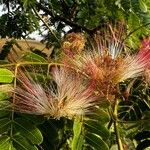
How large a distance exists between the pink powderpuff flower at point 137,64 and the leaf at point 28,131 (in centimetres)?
35

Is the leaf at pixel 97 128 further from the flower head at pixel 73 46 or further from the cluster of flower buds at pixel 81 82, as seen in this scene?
the flower head at pixel 73 46

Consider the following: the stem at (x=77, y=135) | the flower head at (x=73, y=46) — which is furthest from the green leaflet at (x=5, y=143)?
the flower head at (x=73, y=46)

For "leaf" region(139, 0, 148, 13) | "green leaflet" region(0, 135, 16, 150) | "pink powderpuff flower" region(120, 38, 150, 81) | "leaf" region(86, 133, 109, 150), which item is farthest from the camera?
"leaf" region(139, 0, 148, 13)

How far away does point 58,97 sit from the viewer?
5.85 feet

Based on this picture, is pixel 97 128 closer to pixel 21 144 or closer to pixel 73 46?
pixel 21 144

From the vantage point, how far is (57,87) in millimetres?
1841

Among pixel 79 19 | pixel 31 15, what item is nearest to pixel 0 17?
pixel 31 15

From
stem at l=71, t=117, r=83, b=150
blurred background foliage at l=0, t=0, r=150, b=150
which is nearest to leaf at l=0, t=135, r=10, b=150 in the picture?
blurred background foliage at l=0, t=0, r=150, b=150

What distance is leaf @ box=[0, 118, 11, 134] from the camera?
1763 mm

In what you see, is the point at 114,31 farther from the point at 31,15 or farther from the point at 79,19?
the point at 31,15

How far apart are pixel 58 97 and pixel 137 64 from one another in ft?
1.14

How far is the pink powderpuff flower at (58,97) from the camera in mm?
1771

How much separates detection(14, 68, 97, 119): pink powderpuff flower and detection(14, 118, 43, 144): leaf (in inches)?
1.5

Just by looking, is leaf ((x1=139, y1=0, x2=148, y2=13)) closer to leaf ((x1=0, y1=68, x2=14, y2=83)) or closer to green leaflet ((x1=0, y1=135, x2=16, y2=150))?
leaf ((x1=0, y1=68, x2=14, y2=83))
